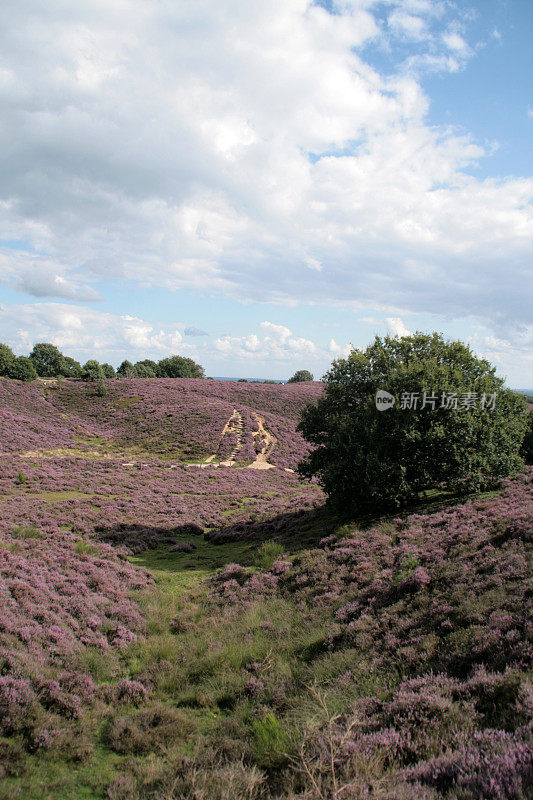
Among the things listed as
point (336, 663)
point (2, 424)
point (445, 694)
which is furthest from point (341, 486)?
point (2, 424)

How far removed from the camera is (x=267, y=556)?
1658cm

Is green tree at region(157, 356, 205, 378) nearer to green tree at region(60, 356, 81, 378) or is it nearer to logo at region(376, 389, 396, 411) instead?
green tree at region(60, 356, 81, 378)

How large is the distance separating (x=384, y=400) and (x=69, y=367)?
315ft

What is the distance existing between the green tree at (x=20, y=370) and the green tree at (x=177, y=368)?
161ft

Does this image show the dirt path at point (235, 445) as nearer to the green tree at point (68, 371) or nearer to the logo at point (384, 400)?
the logo at point (384, 400)

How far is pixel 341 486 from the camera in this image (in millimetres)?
19453

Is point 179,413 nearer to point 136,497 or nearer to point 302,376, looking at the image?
point 136,497

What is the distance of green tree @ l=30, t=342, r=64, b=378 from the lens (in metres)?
89.7

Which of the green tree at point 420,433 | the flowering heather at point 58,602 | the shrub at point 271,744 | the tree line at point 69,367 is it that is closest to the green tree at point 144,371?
the tree line at point 69,367

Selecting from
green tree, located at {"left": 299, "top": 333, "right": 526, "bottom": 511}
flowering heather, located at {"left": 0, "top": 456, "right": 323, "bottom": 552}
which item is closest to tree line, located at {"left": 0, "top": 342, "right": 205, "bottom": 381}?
flowering heather, located at {"left": 0, "top": 456, "right": 323, "bottom": 552}

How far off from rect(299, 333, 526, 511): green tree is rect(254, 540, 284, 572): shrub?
4.26m

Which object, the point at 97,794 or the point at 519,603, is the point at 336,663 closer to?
the point at 519,603

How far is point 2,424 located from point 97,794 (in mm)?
46772

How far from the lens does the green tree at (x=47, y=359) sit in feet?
294
